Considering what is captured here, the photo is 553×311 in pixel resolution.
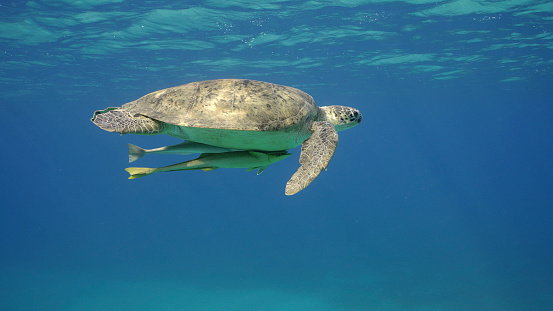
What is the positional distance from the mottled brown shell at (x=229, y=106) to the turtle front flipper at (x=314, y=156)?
0.62 feet

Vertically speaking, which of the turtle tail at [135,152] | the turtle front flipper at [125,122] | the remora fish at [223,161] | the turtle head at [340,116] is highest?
the turtle front flipper at [125,122]

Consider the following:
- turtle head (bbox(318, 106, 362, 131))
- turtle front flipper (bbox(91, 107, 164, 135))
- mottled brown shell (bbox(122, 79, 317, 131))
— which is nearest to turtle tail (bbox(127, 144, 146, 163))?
turtle front flipper (bbox(91, 107, 164, 135))

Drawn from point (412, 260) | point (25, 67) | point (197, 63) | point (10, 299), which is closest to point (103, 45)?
point (197, 63)

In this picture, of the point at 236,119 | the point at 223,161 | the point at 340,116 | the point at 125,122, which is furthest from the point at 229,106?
the point at 340,116

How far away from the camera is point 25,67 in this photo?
2100 cm

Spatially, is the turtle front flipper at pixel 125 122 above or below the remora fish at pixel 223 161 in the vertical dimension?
above

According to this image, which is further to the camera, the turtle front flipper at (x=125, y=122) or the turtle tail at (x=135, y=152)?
the turtle tail at (x=135, y=152)

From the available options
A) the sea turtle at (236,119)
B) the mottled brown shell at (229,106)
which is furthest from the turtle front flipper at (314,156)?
the mottled brown shell at (229,106)

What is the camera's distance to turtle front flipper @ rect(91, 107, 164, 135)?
2350 mm

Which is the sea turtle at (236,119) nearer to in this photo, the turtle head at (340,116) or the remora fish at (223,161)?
the remora fish at (223,161)

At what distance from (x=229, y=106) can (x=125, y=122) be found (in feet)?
2.48

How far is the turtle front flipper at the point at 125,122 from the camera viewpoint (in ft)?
7.71

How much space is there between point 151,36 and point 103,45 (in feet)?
9.97

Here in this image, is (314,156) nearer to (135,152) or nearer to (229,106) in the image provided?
(229,106)
